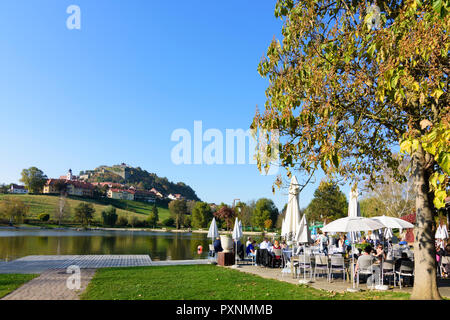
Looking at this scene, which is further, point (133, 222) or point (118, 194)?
point (118, 194)

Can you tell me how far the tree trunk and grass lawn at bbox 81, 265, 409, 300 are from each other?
90cm

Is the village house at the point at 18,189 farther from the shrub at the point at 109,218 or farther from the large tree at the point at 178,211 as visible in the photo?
the large tree at the point at 178,211

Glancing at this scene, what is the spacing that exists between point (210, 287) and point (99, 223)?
354ft

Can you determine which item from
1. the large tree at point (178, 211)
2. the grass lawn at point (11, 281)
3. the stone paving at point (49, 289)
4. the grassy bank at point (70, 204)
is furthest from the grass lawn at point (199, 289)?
the large tree at point (178, 211)

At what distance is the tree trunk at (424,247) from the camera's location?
24.0 feet

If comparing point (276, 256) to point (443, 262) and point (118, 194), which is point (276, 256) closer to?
point (443, 262)

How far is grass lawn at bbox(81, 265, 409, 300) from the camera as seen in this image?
8289 millimetres

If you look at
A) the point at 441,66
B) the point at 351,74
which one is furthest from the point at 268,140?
the point at 441,66

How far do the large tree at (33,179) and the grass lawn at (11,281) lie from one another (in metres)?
140

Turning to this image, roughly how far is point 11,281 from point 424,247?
11346 mm

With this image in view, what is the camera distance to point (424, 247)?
24.1 feet

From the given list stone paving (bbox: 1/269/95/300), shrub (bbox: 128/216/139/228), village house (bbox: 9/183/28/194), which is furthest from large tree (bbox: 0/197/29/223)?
stone paving (bbox: 1/269/95/300)

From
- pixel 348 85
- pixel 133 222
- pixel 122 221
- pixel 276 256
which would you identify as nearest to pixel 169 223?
pixel 133 222
